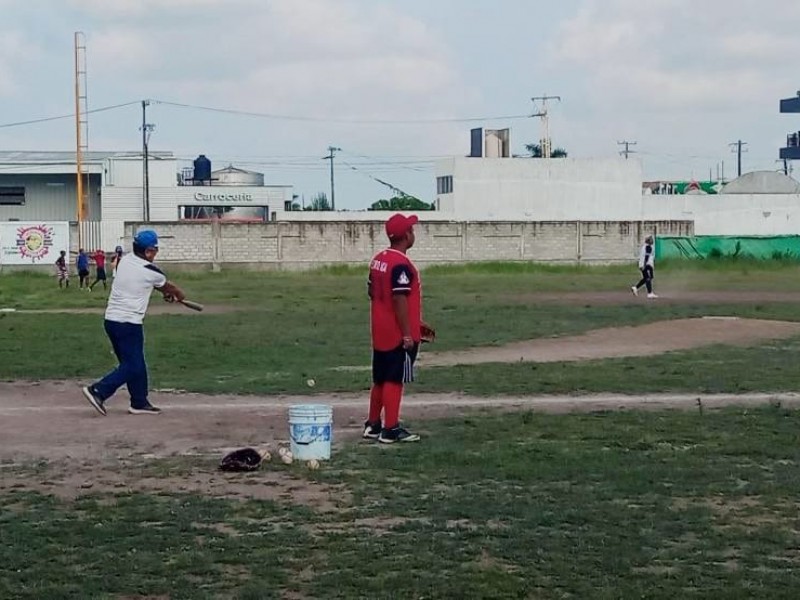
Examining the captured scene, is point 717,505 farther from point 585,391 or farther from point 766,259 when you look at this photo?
point 766,259

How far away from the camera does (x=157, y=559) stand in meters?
7.33

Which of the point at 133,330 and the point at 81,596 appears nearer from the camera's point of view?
the point at 81,596

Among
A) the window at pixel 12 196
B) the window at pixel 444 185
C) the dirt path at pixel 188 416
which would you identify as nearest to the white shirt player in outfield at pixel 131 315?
the dirt path at pixel 188 416

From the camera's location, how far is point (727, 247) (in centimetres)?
6150

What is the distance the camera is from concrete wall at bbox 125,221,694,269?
58.1 meters

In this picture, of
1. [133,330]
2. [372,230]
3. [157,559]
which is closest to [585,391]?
[133,330]

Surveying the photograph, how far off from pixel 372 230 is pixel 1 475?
4957 centimetres

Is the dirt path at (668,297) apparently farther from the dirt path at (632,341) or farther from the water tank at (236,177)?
the water tank at (236,177)

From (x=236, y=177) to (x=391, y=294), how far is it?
86.0m

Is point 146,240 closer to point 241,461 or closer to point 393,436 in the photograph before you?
point 393,436

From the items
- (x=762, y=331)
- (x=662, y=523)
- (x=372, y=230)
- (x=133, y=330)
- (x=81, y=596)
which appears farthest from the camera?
(x=372, y=230)

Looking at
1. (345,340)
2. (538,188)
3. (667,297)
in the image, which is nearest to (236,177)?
(538,188)

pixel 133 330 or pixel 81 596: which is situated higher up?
pixel 133 330

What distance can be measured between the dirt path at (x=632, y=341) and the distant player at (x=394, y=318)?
7271 mm
